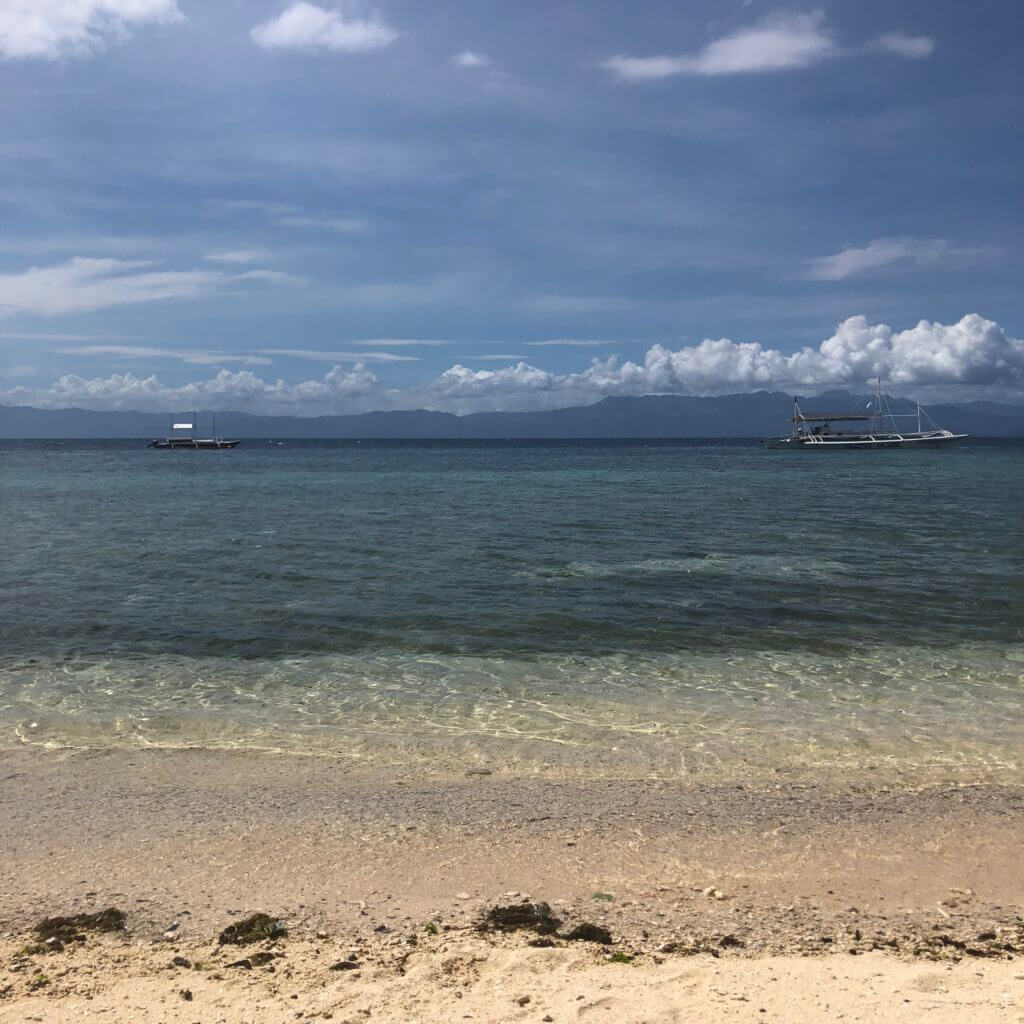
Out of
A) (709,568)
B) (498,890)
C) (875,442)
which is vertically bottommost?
(498,890)

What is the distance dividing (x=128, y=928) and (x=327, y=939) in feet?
6.12

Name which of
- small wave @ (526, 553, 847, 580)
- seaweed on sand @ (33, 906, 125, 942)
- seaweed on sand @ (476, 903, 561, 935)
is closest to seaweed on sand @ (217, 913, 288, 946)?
seaweed on sand @ (33, 906, 125, 942)

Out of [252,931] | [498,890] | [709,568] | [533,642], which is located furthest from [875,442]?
[252,931]

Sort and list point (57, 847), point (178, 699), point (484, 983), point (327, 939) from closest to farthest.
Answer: point (484, 983), point (327, 939), point (57, 847), point (178, 699)

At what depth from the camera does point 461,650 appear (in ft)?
58.6

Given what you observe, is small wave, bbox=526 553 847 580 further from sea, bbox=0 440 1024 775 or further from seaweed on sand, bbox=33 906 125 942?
seaweed on sand, bbox=33 906 125 942

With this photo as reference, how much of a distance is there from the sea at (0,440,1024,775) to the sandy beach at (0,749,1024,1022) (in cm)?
133

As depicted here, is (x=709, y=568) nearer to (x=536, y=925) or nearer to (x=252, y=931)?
(x=536, y=925)

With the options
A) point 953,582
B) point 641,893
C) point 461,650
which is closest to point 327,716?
point 461,650

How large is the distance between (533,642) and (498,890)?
34.8 ft

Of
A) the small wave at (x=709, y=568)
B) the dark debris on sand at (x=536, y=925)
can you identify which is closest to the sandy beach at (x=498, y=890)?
the dark debris on sand at (x=536, y=925)

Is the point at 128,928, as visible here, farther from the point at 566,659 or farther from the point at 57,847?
the point at 566,659

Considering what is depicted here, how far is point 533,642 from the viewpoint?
60.5 ft

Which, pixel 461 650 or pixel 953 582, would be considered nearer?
pixel 461 650
